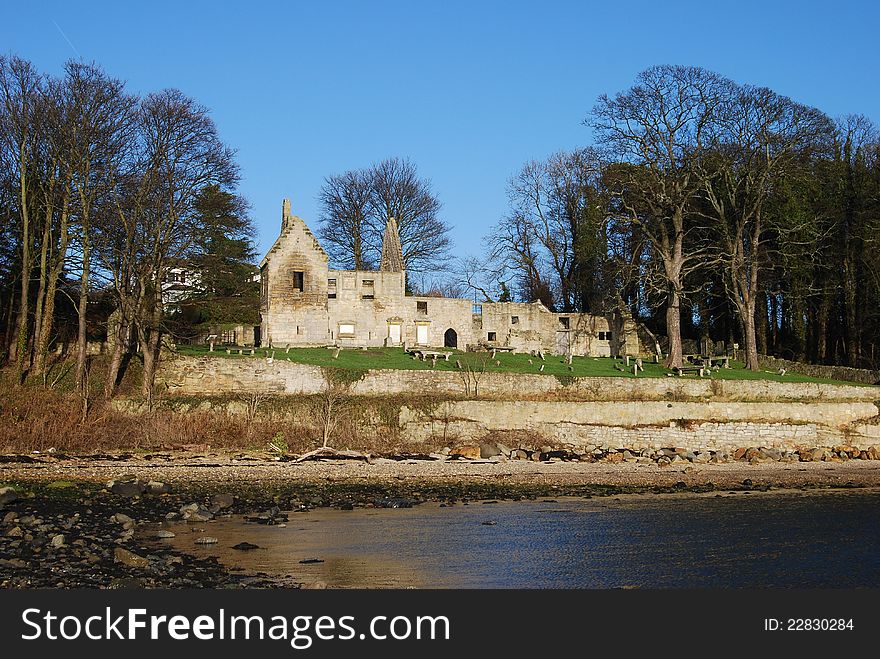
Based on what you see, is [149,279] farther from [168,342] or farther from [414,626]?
[414,626]

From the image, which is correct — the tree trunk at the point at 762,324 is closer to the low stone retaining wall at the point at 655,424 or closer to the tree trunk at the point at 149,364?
the low stone retaining wall at the point at 655,424

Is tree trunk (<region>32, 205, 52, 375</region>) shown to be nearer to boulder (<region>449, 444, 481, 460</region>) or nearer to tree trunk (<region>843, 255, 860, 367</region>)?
boulder (<region>449, 444, 481, 460</region>)

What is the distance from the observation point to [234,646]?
11555 mm

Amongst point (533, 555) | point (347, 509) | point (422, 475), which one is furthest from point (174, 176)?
point (533, 555)

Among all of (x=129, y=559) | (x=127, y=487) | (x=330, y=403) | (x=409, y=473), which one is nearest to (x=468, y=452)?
(x=409, y=473)

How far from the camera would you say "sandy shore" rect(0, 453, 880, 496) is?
2764 centimetres

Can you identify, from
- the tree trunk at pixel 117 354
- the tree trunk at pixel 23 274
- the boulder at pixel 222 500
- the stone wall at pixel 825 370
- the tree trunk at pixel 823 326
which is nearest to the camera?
the boulder at pixel 222 500

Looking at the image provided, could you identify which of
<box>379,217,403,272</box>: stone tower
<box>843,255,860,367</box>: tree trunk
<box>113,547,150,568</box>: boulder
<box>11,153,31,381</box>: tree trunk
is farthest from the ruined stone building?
<box>113,547,150,568</box>: boulder

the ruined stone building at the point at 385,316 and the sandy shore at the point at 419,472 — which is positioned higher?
the ruined stone building at the point at 385,316

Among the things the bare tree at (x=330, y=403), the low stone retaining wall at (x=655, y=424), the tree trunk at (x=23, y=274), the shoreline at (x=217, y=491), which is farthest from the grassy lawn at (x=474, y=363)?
the shoreline at (x=217, y=491)

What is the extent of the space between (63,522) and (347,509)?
719cm

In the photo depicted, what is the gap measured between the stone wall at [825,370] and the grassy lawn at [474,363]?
0.93m

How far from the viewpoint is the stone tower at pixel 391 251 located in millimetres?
51531

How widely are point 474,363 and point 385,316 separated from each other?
8.22m
